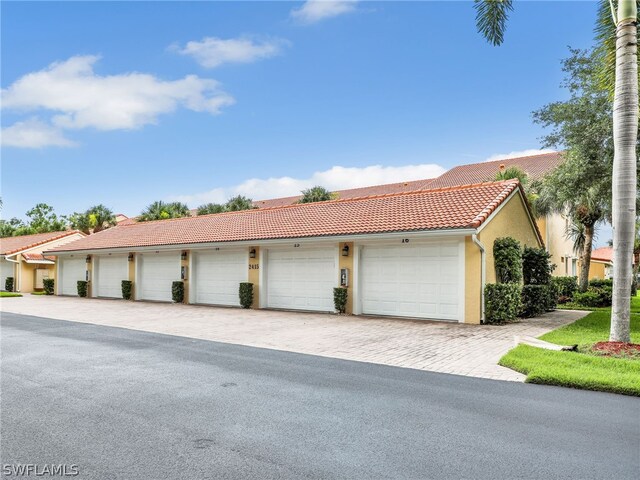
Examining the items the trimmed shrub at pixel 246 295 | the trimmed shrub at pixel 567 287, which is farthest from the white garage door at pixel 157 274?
the trimmed shrub at pixel 567 287

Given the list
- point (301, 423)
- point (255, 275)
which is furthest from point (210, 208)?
point (301, 423)

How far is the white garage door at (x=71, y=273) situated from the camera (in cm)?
2739

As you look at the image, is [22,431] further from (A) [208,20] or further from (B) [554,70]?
(B) [554,70]

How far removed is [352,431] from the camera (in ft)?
14.2

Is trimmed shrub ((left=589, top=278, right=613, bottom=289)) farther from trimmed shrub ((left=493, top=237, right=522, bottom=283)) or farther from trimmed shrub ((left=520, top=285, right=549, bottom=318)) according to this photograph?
A: trimmed shrub ((left=493, top=237, right=522, bottom=283))

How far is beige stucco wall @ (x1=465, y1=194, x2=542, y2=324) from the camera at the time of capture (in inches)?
515

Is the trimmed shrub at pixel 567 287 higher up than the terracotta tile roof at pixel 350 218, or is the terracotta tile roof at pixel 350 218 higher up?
the terracotta tile roof at pixel 350 218

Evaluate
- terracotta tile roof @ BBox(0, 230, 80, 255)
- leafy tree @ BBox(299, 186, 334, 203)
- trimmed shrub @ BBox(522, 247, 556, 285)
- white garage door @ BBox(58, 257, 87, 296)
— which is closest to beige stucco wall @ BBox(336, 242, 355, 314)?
trimmed shrub @ BBox(522, 247, 556, 285)

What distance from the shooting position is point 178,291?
811 inches

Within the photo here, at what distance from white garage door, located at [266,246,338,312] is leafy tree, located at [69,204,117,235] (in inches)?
1022

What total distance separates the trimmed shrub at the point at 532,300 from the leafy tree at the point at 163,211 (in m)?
24.9

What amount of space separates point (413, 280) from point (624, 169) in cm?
680

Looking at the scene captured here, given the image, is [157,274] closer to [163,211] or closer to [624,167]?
[163,211]

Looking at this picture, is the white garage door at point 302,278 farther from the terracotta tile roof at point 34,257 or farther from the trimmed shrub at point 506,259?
the terracotta tile roof at point 34,257
